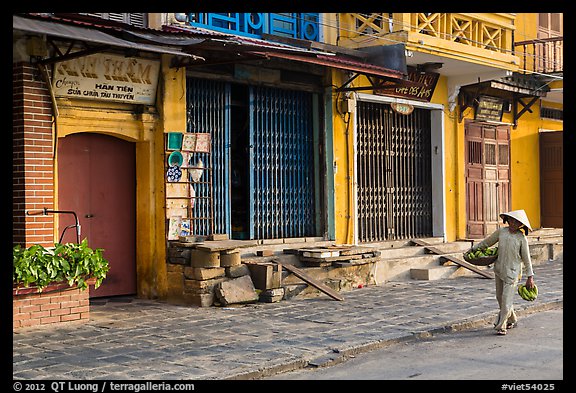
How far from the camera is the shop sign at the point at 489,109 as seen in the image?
1856 centimetres

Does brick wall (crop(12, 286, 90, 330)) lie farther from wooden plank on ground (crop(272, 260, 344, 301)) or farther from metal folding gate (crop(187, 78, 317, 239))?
wooden plank on ground (crop(272, 260, 344, 301))

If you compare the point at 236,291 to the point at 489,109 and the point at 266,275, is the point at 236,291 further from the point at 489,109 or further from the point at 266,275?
the point at 489,109

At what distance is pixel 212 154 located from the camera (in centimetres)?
1308

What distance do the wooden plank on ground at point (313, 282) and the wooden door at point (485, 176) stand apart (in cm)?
678

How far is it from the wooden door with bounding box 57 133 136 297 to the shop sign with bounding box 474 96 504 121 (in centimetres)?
932

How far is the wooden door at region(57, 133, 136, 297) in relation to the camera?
11711mm

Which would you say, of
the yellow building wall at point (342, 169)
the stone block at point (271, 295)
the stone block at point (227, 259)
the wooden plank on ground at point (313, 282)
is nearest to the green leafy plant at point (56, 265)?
the stone block at point (227, 259)

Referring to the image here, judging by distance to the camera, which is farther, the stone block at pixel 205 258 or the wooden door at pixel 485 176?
the wooden door at pixel 485 176

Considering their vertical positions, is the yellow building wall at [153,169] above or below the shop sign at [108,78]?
below

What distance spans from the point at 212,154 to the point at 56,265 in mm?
3898

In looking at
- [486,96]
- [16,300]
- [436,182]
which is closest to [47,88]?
[16,300]

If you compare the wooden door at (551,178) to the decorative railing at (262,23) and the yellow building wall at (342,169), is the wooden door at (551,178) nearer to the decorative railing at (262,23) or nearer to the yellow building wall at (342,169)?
the yellow building wall at (342,169)

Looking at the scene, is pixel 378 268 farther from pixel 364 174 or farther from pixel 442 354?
pixel 442 354
